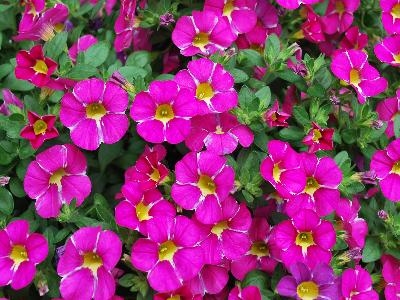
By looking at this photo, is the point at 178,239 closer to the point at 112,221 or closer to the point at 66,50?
the point at 112,221

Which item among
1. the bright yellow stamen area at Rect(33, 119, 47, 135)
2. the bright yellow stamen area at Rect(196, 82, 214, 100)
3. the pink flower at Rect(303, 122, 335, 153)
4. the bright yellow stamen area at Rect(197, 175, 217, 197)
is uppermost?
the bright yellow stamen area at Rect(196, 82, 214, 100)

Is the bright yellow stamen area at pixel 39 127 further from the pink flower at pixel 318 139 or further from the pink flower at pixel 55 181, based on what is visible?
the pink flower at pixel 318 139

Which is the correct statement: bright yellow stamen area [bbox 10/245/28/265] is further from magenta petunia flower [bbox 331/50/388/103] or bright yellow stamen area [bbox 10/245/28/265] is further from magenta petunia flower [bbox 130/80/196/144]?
magenta petunia flower [bbox 331/50/388/103]

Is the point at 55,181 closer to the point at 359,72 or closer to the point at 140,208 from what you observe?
the point at 140,208

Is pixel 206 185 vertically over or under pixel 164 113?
under

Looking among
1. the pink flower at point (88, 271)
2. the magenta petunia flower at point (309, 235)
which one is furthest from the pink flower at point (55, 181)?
the magenta petunia flower at point (309, 235)

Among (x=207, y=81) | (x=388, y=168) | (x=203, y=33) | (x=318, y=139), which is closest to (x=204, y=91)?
(x=207, y=81)

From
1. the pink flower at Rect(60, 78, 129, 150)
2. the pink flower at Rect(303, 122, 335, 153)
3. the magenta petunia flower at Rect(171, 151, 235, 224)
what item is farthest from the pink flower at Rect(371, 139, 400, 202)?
the pink flower at Rect(60, 78, 129, 150)
